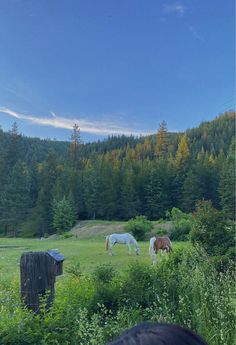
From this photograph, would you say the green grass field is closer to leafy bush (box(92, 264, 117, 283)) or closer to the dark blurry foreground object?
leafy bush (box(92, 264, 117, 283))

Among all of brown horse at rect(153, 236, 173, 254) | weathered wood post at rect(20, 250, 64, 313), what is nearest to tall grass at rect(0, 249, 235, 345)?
weathered wood post at rect(20, 250, 64, 313)

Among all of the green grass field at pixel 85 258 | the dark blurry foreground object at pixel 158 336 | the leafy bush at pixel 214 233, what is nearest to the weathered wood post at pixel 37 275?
the dark blurry foreground object at pixel 158 336

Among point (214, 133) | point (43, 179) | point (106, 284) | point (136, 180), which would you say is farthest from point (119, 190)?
point (214, 133)

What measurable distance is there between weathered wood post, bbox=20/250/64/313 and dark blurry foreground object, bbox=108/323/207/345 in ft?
10.0

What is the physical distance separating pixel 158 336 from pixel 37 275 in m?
3.20

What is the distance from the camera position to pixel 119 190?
52.8m

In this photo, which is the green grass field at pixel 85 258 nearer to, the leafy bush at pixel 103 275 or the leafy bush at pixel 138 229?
the leafy bush at pixel 103 275

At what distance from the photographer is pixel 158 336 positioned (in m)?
0.79

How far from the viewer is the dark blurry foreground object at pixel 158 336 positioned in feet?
2.56

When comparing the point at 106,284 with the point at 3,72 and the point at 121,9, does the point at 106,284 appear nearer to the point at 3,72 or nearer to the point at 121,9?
the point at 3,72

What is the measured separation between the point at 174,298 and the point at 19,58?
1171cm

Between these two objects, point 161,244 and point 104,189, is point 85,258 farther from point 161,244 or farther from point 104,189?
point 104,189

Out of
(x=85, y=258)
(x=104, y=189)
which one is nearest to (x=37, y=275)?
(x=85, y=258)

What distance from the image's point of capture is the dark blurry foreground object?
78 cm
